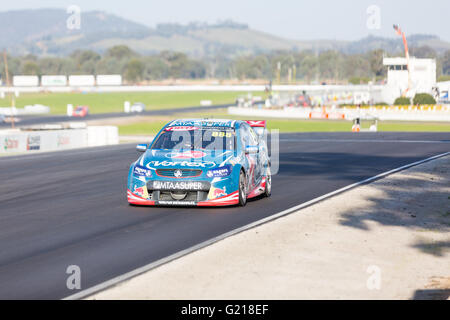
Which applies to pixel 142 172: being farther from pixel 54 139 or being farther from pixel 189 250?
pixel 54 139

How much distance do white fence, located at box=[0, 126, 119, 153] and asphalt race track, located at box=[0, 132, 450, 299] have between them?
39.8 ft

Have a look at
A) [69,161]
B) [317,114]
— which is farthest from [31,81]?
[69,161]

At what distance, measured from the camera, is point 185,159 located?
13.6 m

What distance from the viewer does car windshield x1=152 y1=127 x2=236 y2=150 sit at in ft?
→ 47.0

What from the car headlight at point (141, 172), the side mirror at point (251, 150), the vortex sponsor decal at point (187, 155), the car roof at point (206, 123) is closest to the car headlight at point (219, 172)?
the vortex sponsor decal at point (187, 155)

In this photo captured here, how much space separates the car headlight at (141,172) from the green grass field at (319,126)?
1616 inches

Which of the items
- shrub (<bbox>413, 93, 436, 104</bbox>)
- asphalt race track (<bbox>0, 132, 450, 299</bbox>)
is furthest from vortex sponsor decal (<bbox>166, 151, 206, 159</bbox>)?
shrub (<bbox>413, 93, 436, 104</bbox>)

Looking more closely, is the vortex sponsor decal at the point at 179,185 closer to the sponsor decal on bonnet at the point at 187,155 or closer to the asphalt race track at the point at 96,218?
the asphalt race track at the point at 96,218

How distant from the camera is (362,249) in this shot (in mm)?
10203

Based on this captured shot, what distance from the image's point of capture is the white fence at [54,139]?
3650 centimetres

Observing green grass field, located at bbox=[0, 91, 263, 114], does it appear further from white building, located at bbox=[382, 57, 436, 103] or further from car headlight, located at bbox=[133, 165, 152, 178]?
car headlight, located at bbox=[133, 165, 152, 178]

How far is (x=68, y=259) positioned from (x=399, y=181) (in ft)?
35.7

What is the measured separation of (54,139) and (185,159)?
26415mm

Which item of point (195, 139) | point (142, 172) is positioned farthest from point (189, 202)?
point (195, 139)
